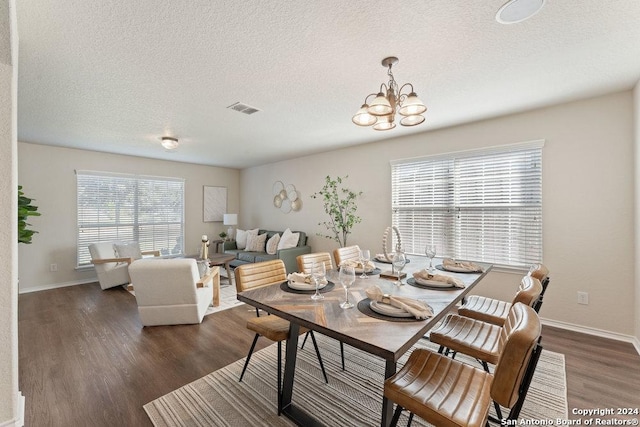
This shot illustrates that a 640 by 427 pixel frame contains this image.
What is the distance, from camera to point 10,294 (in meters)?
1.46

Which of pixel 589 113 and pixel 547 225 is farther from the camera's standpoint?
pixel 547 225

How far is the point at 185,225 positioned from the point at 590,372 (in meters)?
6.75

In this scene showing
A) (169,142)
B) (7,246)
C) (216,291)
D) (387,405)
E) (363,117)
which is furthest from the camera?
(169,142)

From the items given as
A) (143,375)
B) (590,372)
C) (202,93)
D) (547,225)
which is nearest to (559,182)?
(547,225)

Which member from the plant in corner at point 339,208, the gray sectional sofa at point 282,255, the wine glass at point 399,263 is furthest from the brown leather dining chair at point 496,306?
the gray sectional sofa at point 282,255

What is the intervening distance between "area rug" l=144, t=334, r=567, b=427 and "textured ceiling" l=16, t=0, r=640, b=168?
2458 mm

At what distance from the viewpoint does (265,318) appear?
2092mm

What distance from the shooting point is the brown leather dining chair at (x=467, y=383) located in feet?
3.09

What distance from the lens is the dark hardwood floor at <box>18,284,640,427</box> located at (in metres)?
1.82

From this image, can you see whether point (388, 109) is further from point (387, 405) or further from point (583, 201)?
point (583, 201)

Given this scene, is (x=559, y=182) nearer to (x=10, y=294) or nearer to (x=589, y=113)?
(x=589, y=113)

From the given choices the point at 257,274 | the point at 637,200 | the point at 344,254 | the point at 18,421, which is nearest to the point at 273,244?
the point at 344,254

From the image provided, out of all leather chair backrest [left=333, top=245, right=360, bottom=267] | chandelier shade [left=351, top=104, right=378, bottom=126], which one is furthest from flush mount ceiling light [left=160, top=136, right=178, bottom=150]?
chandelier shade [left=351, top=104, right=378, bottom=126]

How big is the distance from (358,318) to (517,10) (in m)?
1.96
